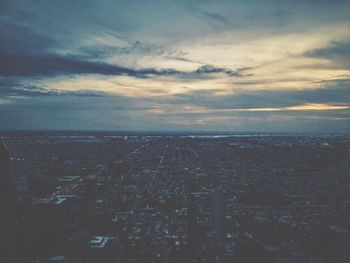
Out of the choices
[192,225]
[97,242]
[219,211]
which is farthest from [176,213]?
[97,242]

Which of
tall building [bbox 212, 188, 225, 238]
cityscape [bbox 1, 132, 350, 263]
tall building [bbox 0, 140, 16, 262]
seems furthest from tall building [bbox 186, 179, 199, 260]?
tall building [bbox 0, 140, 16, 262]

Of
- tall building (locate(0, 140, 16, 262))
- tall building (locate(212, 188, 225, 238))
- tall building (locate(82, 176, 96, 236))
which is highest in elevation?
tall building (locate(0, 140, 16, 262))

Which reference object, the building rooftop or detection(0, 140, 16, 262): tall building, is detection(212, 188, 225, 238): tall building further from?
detection(0, 140, 16, 262): tall building

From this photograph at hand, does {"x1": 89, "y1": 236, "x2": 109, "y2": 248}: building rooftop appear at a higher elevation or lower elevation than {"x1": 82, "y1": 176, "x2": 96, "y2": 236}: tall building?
higher

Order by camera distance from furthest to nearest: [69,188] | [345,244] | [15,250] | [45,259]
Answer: [69,188] → [345,244] → [45,259] → [15,250]

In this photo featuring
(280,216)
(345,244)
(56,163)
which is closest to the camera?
(345,244)

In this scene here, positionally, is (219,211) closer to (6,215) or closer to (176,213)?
(176,213)

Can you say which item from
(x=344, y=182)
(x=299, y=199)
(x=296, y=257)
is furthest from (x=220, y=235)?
(x=344, y=182)

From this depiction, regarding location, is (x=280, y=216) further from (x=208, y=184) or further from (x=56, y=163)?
(x=56, y=163)
